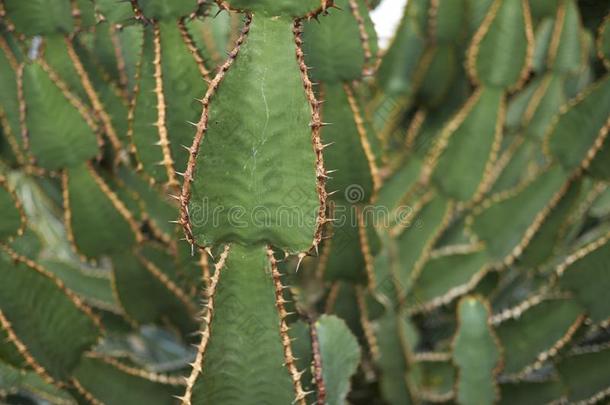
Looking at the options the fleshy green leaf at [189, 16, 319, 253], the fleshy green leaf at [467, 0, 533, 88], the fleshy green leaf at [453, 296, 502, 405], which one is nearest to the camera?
the fleshy green leaf at [189, 16, 319, 253]

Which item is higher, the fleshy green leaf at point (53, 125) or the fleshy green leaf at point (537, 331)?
the fleshy green leaf at point (53, 125)

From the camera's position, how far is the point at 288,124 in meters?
0.69

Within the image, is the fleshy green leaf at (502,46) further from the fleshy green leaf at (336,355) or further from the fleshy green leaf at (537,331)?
the fleshy green leaf at (336,355)

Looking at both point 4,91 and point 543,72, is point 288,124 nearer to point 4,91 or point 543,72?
point 4,91

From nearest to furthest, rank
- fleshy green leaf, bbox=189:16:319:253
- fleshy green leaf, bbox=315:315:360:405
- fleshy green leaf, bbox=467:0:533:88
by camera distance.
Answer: fleshy green leaf, bbox=189:16:319:253 < fleshy green leaf, bbox=315:315:360:405 < fleshy green leaf, bbox=467:0:533:88

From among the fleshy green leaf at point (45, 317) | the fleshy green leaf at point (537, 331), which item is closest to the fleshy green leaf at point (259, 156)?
A: the fleshy green leaf at point (45, 317)

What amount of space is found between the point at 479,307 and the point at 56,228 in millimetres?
945

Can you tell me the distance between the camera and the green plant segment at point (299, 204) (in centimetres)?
72

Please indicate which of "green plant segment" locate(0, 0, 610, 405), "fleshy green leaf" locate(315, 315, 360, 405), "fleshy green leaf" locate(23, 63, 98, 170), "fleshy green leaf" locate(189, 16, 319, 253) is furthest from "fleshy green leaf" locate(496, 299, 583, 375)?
"fleshy green leaf" locate(23, 63, 98, 170)

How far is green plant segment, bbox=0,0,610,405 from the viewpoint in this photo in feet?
2.35

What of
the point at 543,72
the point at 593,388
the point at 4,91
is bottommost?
the point at 593,388

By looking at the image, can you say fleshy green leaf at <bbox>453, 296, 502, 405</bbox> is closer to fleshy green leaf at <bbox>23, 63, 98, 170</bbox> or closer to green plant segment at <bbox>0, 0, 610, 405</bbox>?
green plant segment at <bbox>0, 0, 610, 405</bbox>

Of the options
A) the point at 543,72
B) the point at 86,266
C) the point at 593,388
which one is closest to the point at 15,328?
the point at 86,266

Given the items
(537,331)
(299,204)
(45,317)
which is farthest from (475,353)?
(45,317)
